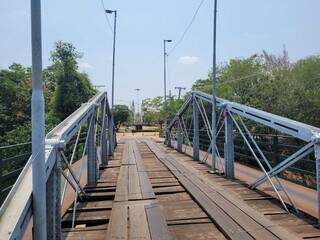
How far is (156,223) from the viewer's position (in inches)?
233

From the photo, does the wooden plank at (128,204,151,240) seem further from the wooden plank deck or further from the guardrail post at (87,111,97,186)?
the guardrail post at (87,111,97,186)

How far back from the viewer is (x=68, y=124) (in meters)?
6.41

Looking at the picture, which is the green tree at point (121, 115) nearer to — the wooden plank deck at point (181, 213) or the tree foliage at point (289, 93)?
the tree foliage at point (289, 93)

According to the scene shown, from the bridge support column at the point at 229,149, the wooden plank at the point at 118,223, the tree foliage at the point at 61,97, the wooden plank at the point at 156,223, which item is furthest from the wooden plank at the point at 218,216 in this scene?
the tree foliage at the point at 61,97

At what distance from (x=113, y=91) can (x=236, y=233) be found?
851 inches

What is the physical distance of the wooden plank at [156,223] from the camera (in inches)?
210

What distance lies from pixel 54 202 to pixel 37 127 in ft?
4.36

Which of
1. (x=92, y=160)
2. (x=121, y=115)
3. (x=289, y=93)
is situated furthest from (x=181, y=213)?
(x=121, y=115)

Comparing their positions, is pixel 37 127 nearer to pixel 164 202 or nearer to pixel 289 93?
pixel 164 202

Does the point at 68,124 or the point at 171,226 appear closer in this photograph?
the point at 171,226

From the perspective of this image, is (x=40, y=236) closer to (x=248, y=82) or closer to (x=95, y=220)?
(x=95, y=220)

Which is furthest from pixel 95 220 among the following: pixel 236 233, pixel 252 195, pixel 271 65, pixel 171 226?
pixel 271 65

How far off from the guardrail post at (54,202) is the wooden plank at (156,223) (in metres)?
1.21

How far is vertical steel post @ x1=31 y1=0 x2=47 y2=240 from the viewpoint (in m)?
3.62
